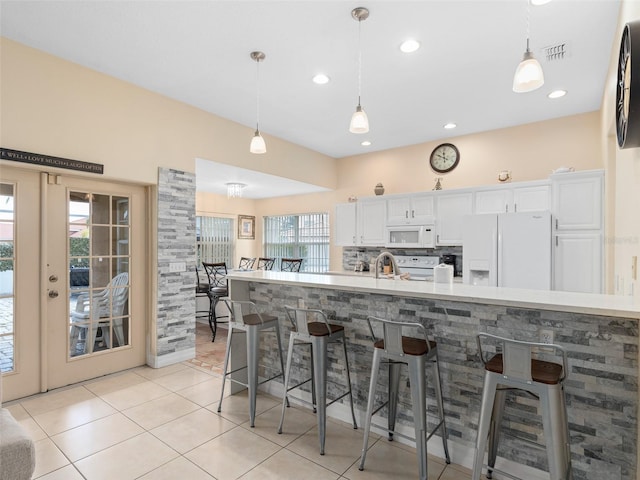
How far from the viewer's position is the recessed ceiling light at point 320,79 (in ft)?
10.7

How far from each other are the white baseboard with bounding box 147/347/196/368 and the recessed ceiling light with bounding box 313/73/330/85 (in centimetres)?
326

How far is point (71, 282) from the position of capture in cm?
325

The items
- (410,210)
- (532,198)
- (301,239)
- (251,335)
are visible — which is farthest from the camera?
(301,239)

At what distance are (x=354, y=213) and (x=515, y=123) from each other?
104 inches

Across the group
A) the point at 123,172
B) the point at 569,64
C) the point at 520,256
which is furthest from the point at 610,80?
the point at 123,172

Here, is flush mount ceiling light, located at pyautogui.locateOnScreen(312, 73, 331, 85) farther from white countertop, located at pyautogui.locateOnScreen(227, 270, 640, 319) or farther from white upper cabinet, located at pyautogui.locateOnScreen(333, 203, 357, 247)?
white upper cabinet, located at pyautogui.locateOnScreen(333, 203, 357, 247)

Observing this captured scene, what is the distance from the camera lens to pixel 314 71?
3.18 metres

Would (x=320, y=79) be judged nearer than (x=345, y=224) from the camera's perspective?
Yes

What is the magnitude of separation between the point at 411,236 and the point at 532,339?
137 inches

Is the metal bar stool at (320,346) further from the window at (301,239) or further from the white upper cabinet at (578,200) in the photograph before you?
the window at (301,239)

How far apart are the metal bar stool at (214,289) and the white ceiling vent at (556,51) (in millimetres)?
4329

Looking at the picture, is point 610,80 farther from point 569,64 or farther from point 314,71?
point 314,71

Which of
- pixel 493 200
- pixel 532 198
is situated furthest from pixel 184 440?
pixel 532 198

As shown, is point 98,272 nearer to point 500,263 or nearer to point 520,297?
point 520,297
